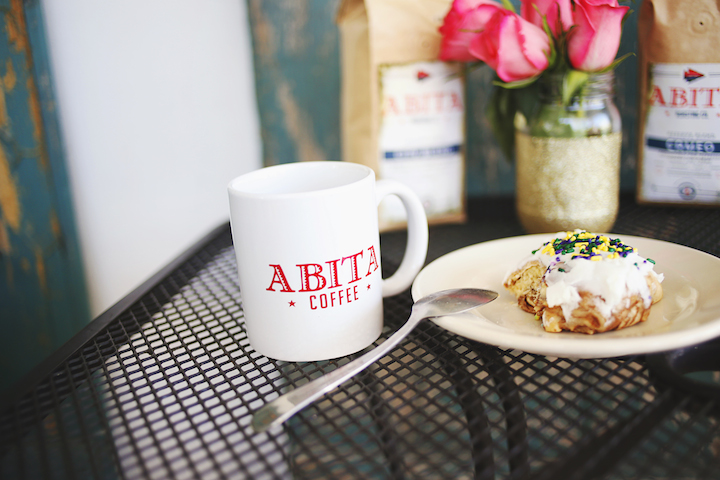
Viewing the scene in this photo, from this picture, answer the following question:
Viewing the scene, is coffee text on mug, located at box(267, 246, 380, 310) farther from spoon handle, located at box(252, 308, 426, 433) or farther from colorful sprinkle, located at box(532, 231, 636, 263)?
colorful sprinkle, located at box(532, 231, 636, 263)

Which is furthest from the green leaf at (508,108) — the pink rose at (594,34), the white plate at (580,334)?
the white plate at (580,334)

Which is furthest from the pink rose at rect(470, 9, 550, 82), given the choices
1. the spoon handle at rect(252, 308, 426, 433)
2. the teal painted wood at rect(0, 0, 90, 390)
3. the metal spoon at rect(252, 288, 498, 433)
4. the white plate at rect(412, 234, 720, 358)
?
the teal painted wood at rect(0, 0, 90, 390)

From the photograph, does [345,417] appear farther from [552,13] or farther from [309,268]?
[552,13]

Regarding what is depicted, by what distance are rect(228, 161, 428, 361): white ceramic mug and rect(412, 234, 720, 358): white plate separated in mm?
79

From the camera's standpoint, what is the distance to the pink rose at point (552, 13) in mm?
706

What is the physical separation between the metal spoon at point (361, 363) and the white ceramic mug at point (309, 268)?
55mm

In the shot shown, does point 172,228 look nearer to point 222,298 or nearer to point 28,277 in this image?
point 28,277

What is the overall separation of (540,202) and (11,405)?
706 millimetres

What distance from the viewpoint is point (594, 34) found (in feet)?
2.26

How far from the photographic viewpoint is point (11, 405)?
1.57 ft

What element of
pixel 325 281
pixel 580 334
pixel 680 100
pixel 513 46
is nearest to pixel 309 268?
pixel 325 281

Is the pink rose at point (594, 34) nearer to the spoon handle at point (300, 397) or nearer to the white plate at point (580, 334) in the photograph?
the white plate at point (580, 334)

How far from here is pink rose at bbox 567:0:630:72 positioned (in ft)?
2.22

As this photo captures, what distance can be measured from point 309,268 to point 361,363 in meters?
0.10
